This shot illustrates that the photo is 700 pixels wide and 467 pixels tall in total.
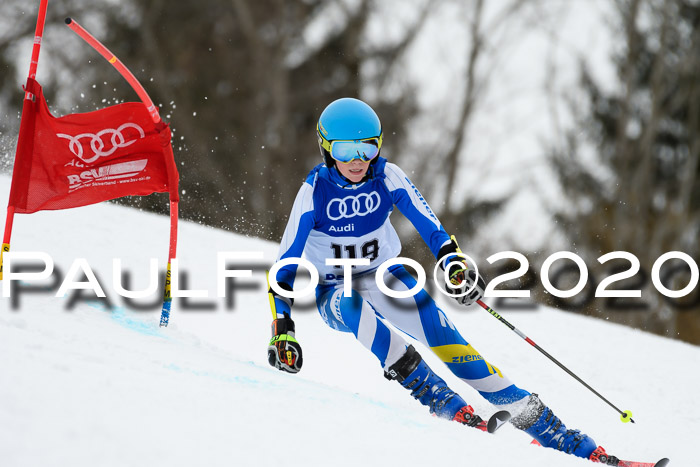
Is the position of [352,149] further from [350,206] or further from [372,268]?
[372,268]

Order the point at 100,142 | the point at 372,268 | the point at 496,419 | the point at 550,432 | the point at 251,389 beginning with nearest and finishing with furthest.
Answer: the point at 251,389 < the point at 496,419 < the point at 550,432 < the point at 372,268 < the point at 100,142

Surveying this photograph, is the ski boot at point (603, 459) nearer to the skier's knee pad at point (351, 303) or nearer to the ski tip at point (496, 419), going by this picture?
the ski tip at point (496, 419)

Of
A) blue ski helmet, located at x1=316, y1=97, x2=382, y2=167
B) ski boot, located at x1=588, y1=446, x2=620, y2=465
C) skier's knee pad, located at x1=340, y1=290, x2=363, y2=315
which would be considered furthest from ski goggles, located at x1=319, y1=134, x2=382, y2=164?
ski boot, located at x1=588, y1=446, x2=620, y2=465

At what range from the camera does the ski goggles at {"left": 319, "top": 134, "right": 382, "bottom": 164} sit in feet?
12.0

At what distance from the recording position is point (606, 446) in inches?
183

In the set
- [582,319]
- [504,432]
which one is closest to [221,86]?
Answer: [582,319]

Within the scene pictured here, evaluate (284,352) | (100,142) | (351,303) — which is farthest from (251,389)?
(100,142)

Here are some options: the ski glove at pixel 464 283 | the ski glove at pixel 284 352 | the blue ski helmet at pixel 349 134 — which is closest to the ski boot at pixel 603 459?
the ski glove at pixel 464 283

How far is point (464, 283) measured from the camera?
364 cm

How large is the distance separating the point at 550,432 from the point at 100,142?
2.71 m

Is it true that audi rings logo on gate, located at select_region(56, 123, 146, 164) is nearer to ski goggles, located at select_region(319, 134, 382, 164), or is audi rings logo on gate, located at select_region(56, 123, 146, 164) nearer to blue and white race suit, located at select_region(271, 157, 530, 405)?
blue and white race suit, located at select_region(271, 157, 530, 405)

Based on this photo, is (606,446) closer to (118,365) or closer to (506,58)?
(118,365)

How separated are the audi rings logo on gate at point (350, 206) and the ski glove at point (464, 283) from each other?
486 millimetres

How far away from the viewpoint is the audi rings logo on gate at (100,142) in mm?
4148
